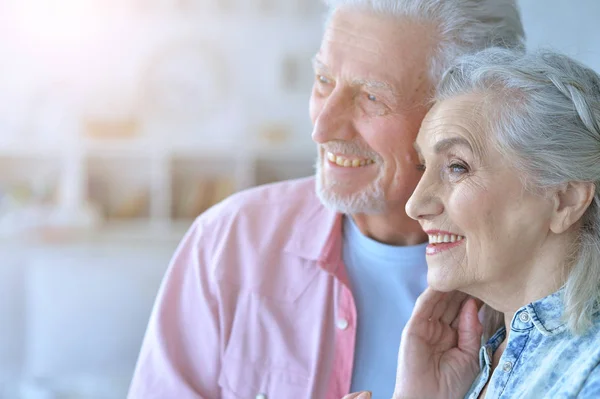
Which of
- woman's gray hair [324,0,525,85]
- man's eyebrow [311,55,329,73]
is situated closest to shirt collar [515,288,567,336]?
woman's gray hair [324,0,525,85]

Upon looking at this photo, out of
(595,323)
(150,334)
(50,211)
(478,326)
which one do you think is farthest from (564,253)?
(50,211)

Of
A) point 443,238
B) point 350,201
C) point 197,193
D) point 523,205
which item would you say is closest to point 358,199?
point 350,201

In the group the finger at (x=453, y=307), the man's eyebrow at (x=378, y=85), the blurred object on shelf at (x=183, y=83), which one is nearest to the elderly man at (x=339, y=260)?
the man's eyebrow at (x=378, y=85)

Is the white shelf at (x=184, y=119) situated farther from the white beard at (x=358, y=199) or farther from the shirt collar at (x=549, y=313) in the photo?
the shirt collar at (x=549, y=313)

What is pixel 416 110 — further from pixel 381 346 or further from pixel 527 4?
pixel 527 4

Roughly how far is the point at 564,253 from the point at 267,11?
3.56m

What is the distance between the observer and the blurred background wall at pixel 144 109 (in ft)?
14.5

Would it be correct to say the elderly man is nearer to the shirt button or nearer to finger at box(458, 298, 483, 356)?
the shirt button

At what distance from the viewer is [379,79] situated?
148 centimetres

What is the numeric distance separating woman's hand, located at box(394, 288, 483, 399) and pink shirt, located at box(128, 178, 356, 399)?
188mm

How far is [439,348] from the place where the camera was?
1.35 metres

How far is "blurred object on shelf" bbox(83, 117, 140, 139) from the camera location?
443cm

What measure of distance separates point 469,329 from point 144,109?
3.46 m

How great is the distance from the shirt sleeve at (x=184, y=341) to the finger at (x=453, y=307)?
1.59 ft
